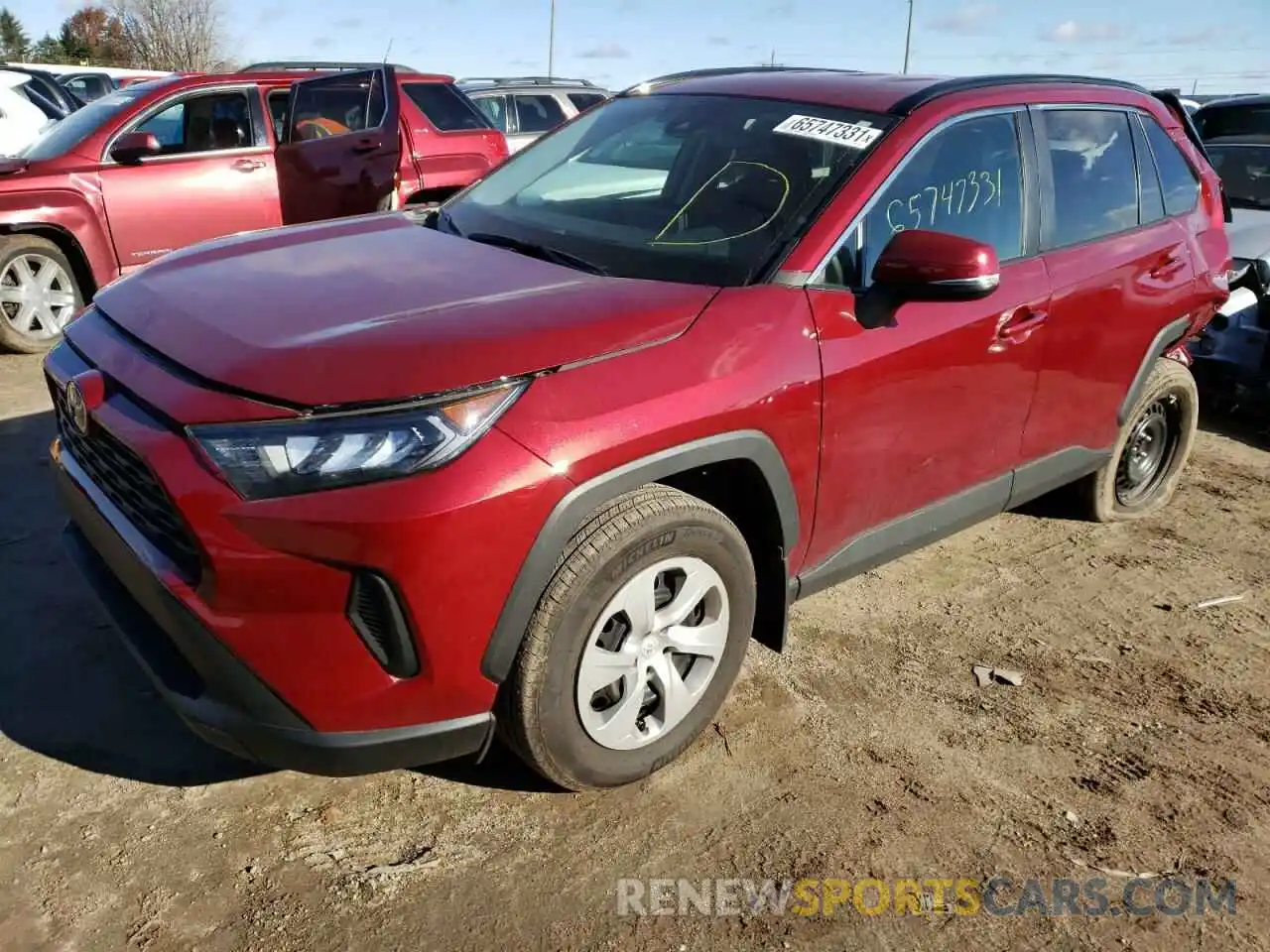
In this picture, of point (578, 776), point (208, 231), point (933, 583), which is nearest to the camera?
point (578, 776)

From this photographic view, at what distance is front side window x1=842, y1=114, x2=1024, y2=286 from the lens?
2885 millimetres

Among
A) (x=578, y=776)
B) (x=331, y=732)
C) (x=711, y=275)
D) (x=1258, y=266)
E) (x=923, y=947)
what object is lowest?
(x=923, y=947)

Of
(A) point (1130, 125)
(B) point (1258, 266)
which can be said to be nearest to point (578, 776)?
(A) point (1130, 125)

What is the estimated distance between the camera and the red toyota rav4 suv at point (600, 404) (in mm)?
2084

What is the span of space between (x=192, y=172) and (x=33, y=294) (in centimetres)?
126

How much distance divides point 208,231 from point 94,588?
4.82m

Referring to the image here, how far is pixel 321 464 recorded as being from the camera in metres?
2.05

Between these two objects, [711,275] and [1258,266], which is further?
[1258,266]

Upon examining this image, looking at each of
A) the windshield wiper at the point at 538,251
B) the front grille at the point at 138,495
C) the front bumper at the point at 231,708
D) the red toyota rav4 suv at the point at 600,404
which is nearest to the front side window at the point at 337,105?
the red toyota rav4 suv at the point at 600,404

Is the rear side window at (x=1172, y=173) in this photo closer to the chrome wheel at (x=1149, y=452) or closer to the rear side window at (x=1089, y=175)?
the rear side window at (x=1089, y=175)

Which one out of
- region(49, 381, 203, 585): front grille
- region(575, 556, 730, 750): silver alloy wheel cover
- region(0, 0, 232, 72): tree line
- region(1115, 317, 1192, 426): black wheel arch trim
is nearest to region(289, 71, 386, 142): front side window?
region(49, 381, 203, 585): front grille

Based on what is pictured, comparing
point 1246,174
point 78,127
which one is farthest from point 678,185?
point 1246,174

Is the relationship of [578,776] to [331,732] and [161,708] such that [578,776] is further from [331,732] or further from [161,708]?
[161,708]

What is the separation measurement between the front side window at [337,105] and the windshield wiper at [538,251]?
4244mm
